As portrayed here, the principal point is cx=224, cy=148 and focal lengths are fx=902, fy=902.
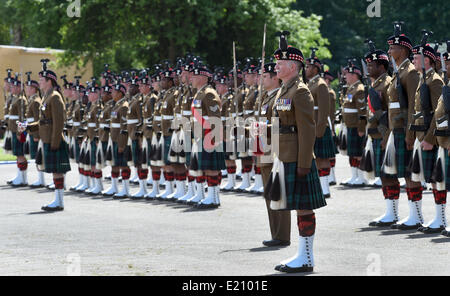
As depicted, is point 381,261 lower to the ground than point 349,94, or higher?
lower

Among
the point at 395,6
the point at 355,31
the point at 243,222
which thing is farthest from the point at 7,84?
the point at 355,31

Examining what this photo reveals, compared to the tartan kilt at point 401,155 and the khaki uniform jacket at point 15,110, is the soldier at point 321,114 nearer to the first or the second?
the tartan kilt at point 401,155

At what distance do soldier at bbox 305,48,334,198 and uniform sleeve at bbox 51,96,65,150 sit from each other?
12.0 ft

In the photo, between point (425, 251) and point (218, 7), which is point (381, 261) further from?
point (218, 7)

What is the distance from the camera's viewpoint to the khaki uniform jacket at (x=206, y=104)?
13141mm

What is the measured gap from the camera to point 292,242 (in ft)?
31.7

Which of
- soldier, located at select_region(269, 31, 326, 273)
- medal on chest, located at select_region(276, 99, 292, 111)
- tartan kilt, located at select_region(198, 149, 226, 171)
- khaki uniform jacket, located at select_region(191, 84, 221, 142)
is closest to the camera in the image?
soldier, located at select_region(269, 31, 326, 273)

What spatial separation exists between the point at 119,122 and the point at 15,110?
3.64m

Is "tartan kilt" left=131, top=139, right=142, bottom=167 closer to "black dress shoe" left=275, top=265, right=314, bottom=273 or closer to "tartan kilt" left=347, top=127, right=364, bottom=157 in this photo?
"tartan kilt" left=347, top=127, right=364, bottom=157

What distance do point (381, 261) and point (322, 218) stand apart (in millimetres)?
3506

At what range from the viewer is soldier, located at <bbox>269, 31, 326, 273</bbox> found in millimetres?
7938

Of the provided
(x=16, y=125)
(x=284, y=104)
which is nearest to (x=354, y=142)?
(x=16, y=125)

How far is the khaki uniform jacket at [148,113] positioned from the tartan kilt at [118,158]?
61 centimetres

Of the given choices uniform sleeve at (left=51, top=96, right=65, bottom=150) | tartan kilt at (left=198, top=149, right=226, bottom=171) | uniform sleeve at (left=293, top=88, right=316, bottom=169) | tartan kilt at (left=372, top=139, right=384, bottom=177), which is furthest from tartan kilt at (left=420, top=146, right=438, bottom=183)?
uniform sleeve at (left=51, top=96, right=65, bottom=150)
